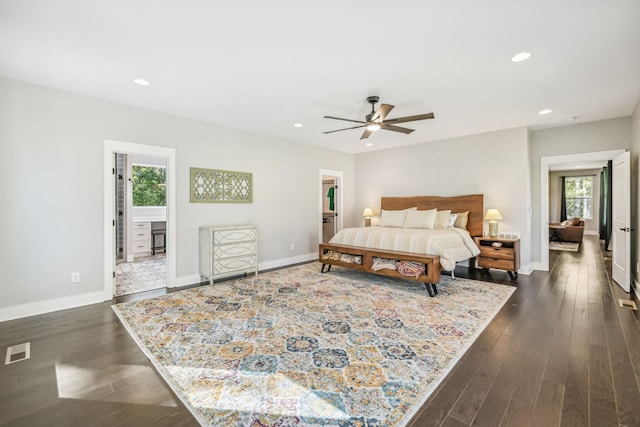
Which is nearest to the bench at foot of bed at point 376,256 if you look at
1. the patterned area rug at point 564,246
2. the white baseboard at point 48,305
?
the white baseboard at point 48,305

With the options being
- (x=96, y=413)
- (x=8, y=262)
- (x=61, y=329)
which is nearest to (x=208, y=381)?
(x=96, y=413)

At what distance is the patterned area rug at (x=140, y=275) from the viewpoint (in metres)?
4.28

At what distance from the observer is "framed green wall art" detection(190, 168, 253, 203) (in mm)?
4609

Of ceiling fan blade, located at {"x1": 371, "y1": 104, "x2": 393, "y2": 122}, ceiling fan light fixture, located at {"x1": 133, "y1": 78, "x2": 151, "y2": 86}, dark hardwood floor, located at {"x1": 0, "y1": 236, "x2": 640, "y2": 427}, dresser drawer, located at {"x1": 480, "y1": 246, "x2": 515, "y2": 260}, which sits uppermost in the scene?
ceiling fan light fixture, located at {"x1": 133, "y1": 78, "x2": 151, "y2": 86}

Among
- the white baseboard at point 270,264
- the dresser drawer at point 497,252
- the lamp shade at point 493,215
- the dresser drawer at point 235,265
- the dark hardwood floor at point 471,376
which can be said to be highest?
the lamp shade at point 493,215

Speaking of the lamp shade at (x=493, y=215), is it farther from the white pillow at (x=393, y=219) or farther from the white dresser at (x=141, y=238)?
the white dresser at (x=141, y=238)

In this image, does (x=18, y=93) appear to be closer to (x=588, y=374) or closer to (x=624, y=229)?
(x=588, y=374)

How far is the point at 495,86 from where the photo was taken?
3.35m

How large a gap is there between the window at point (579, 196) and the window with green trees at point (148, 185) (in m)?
14.4

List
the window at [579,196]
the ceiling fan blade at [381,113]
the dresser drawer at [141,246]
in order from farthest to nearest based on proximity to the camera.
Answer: the window at [579,196], the dresser drawer at [141,246], the ceiling fan blade at [381,113]

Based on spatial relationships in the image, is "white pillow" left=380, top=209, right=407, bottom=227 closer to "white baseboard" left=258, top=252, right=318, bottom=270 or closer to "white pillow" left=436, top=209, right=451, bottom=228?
"white pillow" left=436, top=209, right=451, bottom=228

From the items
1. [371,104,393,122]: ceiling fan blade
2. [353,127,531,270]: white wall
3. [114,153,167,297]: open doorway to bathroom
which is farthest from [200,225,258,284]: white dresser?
[353,127,531,270]: white wall

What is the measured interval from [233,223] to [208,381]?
133 inches

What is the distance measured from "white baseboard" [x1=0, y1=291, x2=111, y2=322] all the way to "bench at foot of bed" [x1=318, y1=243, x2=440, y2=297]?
10.9 feet
